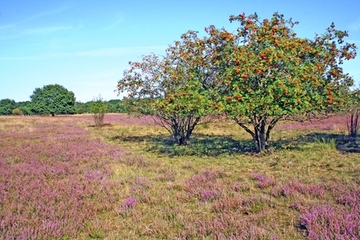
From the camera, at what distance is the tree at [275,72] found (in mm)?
Result: 11531

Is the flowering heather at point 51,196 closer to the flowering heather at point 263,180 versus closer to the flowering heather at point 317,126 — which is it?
the flowering heather at point 263,180

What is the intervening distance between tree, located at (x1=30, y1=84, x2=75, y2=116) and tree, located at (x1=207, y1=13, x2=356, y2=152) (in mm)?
80478

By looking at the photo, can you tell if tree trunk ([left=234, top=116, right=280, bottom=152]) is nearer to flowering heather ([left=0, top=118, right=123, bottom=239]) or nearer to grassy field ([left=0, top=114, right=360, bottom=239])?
grassy field ([left=0, top=114, right=360, bottom=239])

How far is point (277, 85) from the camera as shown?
11.5 meters

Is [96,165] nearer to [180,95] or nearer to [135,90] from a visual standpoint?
[180,95]

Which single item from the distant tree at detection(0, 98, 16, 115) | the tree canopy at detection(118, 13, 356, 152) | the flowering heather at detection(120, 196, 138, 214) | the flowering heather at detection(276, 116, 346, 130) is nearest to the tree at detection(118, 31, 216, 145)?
the tree canopy at detection(118, 13, 356, 152)

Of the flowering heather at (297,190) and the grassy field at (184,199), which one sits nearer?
the grassy field at (184,199)

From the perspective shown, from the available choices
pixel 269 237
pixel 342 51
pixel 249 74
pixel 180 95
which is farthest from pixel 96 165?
pixel 342 51

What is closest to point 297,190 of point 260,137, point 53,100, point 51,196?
point 51,196

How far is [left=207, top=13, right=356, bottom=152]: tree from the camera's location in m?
11.5

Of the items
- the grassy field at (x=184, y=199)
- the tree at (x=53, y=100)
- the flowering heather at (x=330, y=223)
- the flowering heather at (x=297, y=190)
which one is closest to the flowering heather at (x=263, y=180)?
the grassy field at (x=184, y=199)

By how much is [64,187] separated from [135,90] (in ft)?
41.1

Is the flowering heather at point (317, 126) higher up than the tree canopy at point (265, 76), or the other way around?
the tree canopy at point (265, 76)

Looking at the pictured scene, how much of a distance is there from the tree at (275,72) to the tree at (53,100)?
8048 centimetres
